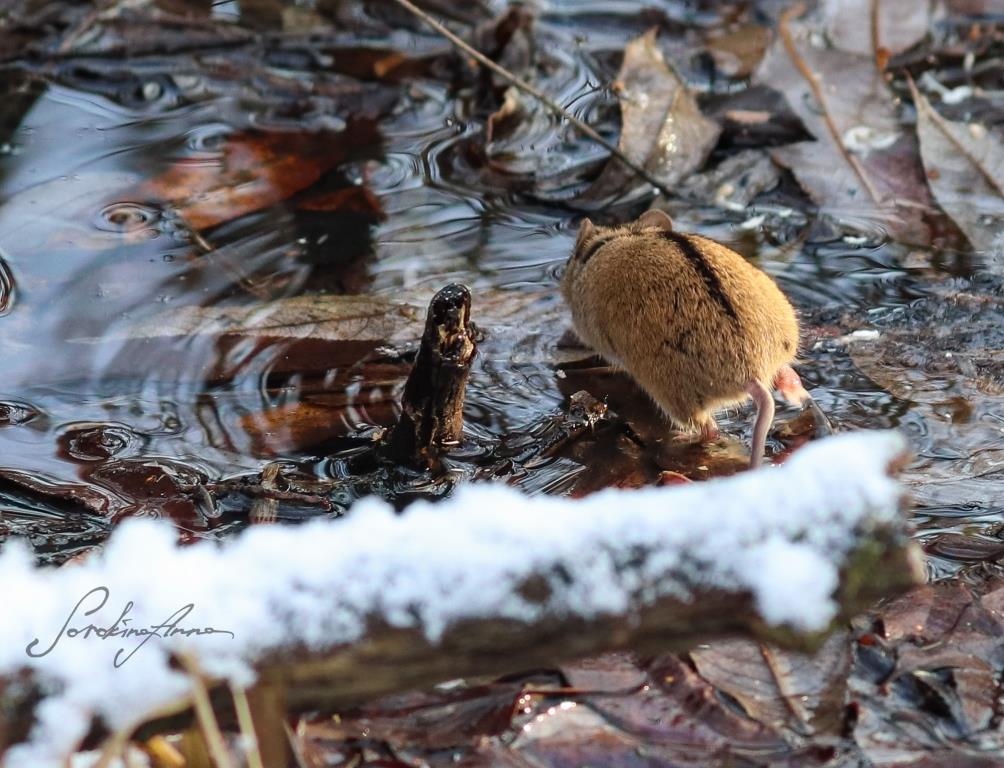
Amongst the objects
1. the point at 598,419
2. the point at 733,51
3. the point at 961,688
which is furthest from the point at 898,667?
the point at 733,51

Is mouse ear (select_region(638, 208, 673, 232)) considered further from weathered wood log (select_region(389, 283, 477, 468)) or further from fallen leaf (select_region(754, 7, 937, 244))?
weathered wood log (select_region(389, 283, 477, 468))

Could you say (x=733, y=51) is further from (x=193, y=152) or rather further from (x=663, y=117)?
(x=193, y=152)

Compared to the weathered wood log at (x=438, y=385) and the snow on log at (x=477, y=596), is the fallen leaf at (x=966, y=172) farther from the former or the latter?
the snow on log at (x=477, y=596)

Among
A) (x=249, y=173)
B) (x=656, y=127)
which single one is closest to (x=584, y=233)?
(x=656, y=127)

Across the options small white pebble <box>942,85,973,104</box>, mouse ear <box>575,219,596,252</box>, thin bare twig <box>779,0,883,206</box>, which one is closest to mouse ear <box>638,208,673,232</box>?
mouse ear <box>575,219,596,252</box>

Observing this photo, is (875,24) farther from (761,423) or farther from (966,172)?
(761,423)
